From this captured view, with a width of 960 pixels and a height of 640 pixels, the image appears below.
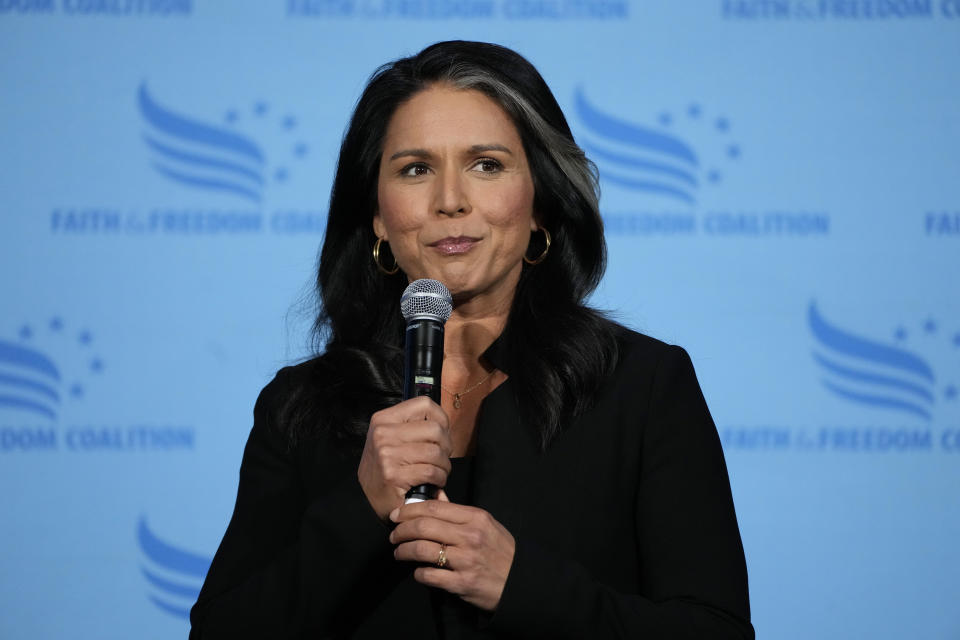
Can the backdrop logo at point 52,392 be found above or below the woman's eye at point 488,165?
below

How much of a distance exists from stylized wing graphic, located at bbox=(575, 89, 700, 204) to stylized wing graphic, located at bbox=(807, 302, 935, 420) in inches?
21.7

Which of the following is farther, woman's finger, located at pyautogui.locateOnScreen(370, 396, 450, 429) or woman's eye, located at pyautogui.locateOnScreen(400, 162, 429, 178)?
woman's eye, located at pyautogui.locateOnScreen(400, 162, 429, 178)

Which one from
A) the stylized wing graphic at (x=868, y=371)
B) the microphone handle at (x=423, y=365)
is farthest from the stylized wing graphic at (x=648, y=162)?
the microphone handle at (x=423, y=365)

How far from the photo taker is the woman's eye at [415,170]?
200 cm

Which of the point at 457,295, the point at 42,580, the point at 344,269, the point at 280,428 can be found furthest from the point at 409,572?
the point at 42,580

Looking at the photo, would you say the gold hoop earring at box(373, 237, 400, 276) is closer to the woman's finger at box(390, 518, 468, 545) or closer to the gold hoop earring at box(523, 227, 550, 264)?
the gold hoop earring at box(523, 227, 550, 264)

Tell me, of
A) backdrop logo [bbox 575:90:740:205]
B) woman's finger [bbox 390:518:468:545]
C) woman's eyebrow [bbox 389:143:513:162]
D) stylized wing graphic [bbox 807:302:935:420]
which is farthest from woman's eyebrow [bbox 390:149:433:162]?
stylized wing graphic [bbox 807:302:935:420]

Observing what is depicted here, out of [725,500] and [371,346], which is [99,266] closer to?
[371,346]

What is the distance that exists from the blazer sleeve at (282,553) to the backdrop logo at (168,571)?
1.39m

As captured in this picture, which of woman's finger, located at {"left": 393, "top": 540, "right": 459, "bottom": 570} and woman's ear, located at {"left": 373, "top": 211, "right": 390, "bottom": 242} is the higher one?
woman's ear, located at {"left": 373, "top": 211, "right": 390, "bottom": 242}

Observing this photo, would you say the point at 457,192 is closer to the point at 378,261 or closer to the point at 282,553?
the point at 378,261

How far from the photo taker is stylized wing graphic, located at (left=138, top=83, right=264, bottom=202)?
3371 mm

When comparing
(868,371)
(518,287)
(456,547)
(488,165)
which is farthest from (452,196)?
(868,371)

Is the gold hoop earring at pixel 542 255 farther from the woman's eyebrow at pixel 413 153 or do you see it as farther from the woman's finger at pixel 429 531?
the woman's finger at pixel 429 531
